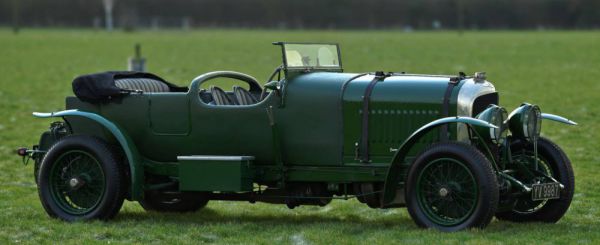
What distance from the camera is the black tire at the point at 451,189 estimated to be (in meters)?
8.39

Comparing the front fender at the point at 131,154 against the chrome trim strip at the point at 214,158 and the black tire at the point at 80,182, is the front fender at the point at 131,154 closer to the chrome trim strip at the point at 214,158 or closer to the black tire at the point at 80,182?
the black tire at the point at 80,182

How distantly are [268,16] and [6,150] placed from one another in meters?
104

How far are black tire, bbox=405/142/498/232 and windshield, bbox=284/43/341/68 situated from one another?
1539 millimetres

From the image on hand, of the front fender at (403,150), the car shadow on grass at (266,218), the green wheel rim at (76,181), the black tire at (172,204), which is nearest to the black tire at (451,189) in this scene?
the front fender at (403,150)

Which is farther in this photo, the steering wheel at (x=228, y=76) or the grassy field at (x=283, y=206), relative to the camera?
the steering wheel at (x=228, y=76)

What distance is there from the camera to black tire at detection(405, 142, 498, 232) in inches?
330

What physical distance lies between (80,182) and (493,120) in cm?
337

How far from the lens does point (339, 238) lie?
336 inches

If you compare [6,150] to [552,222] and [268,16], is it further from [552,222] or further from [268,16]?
[268,16]

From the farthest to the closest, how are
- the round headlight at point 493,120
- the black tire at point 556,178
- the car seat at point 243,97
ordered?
1. the car seat at point 243,97
2. the black tire at point 556,178
3. the round headlight at point 493,120

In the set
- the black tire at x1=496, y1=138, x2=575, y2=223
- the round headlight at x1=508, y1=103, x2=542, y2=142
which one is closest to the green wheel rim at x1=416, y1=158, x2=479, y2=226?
the round headlight at x1=508, y1=103, x2=542, y2=142

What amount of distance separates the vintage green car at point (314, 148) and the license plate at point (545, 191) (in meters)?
0.01

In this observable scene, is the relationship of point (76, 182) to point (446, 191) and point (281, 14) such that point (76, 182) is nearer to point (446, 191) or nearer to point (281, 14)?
point (446, 191)

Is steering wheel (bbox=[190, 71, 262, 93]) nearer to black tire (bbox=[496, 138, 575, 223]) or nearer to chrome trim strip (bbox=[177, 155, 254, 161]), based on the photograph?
chrome trim strip (bbox=[177, 155, 254, 161])
